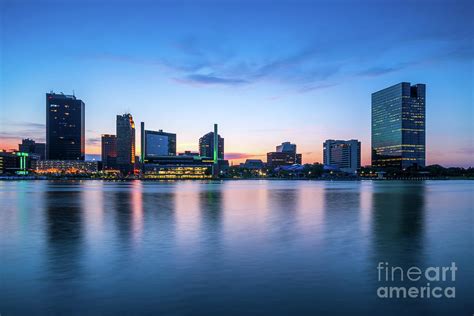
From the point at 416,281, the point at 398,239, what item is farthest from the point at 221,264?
the point at 398,239

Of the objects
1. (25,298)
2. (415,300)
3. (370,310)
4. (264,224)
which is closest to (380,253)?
(415,300)

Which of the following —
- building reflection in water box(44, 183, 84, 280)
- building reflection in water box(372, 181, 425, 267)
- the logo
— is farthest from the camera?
building reflection in water box(372, 181, 425, 267)

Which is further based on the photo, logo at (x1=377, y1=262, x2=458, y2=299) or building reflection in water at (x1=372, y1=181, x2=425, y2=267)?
building reflection in water at (x1=372, y1=181, x2=425, y2=267)

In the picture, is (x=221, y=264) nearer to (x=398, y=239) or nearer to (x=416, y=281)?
(x=416, y=281)

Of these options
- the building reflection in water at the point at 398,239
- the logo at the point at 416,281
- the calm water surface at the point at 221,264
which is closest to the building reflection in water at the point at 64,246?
the calm water surface at the point at 221,264

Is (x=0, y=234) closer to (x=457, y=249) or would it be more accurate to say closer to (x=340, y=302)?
(x=340, y=302)

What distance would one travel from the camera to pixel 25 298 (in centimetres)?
1352

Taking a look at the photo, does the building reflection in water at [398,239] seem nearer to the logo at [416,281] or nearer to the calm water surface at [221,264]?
the calm water surface at [221,264]

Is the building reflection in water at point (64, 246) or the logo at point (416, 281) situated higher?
the logo at point (416, 281)

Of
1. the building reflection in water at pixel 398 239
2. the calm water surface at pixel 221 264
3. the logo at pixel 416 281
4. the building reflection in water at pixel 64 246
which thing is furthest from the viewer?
the building reflection in water at pixel 398 239

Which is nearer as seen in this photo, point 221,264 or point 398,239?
point 221,264

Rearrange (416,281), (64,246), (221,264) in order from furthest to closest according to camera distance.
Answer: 1. (64,246)
2. (221,264)
3. (416,281)

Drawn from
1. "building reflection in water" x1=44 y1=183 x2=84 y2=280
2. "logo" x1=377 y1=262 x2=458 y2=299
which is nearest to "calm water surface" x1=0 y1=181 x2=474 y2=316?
"building reflection in water" x1=44 y1=183 x2=84 y2=280

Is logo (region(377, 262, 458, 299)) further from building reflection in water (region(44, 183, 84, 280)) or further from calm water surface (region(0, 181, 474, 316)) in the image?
building reflection in water (region(44, 183, 84, 280))
